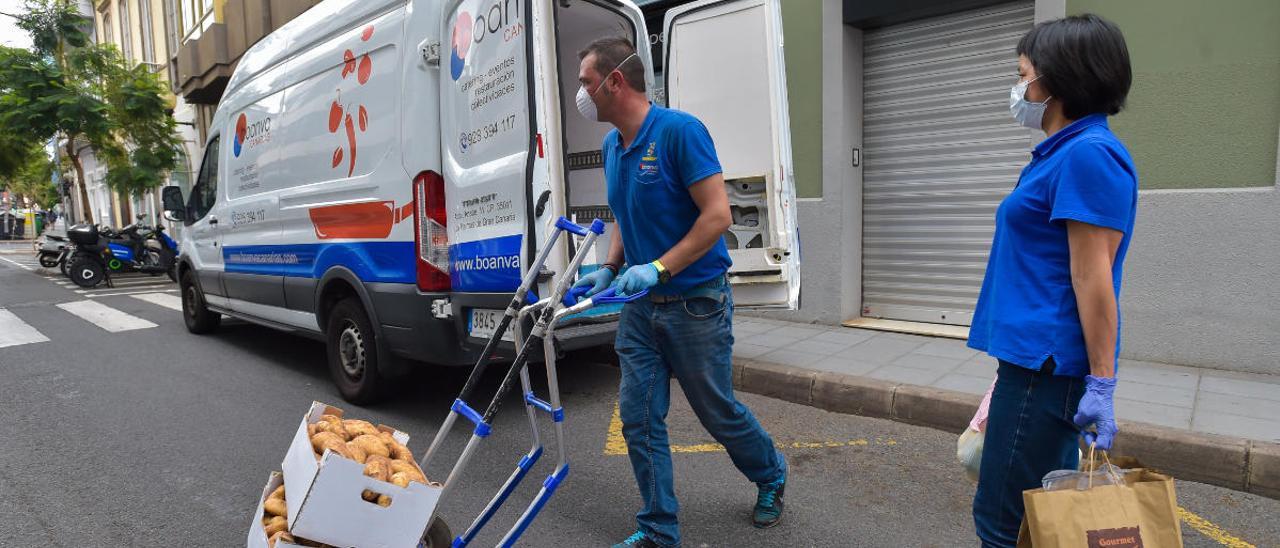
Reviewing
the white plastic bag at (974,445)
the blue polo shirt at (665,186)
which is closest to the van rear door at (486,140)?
the blue polo shirt at (665,186)

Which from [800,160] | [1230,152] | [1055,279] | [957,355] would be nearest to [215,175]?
[800,160]

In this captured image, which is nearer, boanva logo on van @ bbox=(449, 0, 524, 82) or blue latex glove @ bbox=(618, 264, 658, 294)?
blue latex glove @ bbox=(618, 264, 658, 294)

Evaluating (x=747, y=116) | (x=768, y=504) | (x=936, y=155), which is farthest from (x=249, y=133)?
(x=936, y=155)

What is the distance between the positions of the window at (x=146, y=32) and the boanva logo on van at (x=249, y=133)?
23.0 metres

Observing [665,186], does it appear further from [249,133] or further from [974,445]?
[249,133]

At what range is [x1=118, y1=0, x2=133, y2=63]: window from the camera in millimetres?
26734

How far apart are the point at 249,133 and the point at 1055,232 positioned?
6125 millimetres

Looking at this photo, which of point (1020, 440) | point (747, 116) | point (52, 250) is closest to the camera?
point (1020, 440)

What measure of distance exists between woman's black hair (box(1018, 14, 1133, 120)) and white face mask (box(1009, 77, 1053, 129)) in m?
0.04

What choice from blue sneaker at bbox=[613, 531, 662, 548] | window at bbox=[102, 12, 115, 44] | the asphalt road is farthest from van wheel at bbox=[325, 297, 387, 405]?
window at bbox=[102, 12, 115, 44]

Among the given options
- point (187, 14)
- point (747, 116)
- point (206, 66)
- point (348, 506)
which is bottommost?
point (348, 506)

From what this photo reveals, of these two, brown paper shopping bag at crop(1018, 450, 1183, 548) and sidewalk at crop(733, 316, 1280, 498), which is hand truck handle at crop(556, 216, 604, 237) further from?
sidewalk at crop(733, 316, 1280, 498)

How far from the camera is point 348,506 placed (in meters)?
2.06

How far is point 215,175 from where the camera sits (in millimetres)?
6898
